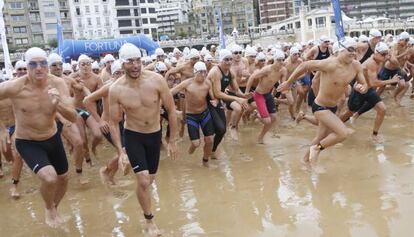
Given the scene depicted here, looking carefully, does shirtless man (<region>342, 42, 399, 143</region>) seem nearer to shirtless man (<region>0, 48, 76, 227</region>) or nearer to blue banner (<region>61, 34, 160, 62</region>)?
shirtless man (<region>0, 48, 76, 227</region>)

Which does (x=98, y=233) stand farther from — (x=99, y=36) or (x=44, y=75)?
(x=99, y=36)

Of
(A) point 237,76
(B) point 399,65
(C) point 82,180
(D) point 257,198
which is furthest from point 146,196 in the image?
(B) point 399,65

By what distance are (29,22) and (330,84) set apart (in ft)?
274

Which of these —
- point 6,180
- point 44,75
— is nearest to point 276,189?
point 44,75

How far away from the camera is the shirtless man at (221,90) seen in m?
7.07

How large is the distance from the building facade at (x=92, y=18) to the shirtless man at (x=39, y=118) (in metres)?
84.5

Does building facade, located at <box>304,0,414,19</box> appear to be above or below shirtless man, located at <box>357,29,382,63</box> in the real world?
above

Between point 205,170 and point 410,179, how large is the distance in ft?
9.08

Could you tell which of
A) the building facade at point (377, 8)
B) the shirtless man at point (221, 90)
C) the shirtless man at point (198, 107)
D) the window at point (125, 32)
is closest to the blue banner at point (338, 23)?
the shirtless man at point (221, 90)

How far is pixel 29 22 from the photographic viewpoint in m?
81.8

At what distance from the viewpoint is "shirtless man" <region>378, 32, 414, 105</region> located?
998cm

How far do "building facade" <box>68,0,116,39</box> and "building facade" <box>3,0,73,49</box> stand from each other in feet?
11.2

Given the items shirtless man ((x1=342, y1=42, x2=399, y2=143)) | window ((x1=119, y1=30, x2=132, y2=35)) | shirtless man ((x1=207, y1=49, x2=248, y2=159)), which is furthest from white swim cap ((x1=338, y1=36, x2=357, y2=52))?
window ((x1=119, y1=30, x2=132, y2=35))

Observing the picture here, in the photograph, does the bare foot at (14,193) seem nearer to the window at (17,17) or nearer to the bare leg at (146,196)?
the bare leg at (146,196)
